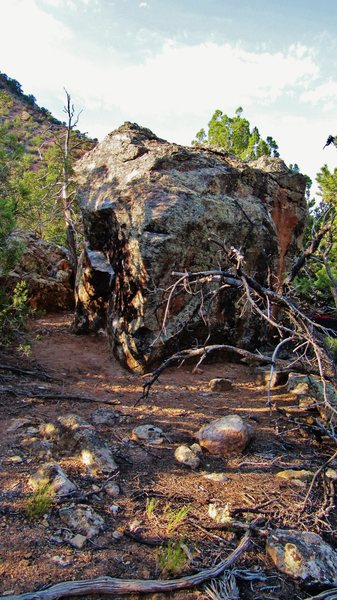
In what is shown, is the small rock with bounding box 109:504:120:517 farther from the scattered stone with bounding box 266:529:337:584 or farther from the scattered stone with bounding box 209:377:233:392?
the scattered stone with bounding box 209:377:233:392

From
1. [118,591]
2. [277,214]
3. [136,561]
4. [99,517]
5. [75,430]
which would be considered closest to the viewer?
[118,591]

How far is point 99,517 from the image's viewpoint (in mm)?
3328

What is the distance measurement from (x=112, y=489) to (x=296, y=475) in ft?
6.57

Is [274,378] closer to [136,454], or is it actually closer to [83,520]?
[136,454]

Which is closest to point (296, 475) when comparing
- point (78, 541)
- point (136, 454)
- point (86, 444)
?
point (136, 454)

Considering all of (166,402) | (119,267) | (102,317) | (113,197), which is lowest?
(166,402)

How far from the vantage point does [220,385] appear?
7.25 meters

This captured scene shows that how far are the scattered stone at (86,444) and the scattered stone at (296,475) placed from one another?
1808 millimetres

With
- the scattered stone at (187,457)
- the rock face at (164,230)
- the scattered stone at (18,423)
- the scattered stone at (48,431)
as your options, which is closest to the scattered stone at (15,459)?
the scattered stone at (48,431)

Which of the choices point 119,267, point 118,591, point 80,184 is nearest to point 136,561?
point 118,591

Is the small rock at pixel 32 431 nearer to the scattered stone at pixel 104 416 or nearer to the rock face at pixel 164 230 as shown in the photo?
the scattered stone at pixel 104 416

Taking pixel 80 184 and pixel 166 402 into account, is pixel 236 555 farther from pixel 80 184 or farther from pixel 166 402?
pixel 80 184

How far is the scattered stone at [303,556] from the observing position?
2947 mm

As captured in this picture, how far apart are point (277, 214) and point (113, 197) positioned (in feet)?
13.9
